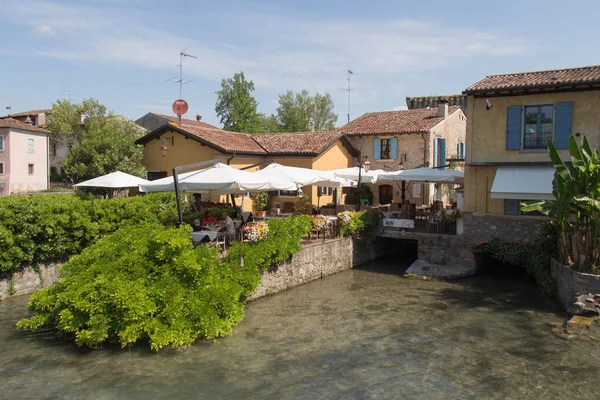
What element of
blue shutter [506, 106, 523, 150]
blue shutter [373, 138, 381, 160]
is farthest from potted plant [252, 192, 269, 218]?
blue shutter [506, 106, 523, 150]

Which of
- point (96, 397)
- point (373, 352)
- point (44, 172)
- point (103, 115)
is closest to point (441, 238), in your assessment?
point (373, 352)

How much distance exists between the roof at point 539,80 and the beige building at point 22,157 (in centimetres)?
3826

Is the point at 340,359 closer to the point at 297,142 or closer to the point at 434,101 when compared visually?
the point at 297,142

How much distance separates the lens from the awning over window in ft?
56.4

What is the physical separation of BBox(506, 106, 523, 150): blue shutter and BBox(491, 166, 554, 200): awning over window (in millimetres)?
938

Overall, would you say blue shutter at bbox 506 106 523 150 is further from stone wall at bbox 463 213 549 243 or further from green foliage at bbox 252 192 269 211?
green foliage at bbox 252 192 269 211

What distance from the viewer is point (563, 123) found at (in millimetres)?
17938

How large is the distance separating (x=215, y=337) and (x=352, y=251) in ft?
33.3

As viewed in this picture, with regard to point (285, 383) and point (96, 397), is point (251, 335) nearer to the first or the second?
point (285, 383)

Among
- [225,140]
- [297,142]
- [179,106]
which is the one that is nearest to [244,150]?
[225,140]

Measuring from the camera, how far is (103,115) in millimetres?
38406

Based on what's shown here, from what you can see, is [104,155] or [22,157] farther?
[22,157]

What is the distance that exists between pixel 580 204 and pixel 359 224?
893cm

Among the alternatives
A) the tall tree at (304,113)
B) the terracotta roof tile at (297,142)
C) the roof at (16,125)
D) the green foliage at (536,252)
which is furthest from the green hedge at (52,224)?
the tall tree at (304,113)
